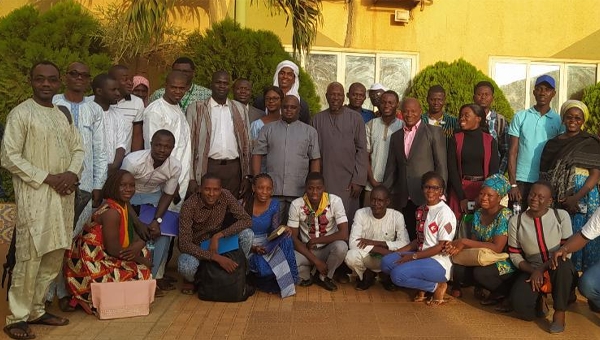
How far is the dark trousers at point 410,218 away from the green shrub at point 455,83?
393 centimetres

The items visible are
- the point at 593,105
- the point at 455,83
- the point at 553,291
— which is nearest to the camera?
the point at 553,291

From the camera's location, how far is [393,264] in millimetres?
5977

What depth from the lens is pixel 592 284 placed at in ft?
17.3

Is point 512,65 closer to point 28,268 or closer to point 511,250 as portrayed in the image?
point 511,250

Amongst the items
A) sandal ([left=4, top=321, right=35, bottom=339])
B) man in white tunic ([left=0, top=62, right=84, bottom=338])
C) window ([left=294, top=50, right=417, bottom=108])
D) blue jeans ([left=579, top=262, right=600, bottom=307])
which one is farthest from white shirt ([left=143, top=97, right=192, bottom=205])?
window ([left=294, top=50, right=417, bottom=108])

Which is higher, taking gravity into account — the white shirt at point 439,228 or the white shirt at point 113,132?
the white shirt at point 113,132

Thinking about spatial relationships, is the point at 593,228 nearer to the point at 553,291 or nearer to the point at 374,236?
the point at 553,291

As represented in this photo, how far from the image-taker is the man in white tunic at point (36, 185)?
4.52m

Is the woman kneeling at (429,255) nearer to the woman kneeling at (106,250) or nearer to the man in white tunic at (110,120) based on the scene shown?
the woman kneeling at (106,250)

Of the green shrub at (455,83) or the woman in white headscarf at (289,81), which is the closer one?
the woman in white headscarf at (289,81)

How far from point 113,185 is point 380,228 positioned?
256 cm

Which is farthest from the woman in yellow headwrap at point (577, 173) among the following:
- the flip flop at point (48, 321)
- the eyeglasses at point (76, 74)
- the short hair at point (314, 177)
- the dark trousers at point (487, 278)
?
the flip flop at point (48, 321)

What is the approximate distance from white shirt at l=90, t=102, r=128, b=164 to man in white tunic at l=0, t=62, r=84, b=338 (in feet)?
3.28

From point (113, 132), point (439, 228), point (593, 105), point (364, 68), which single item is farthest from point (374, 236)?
point (593, 105)
